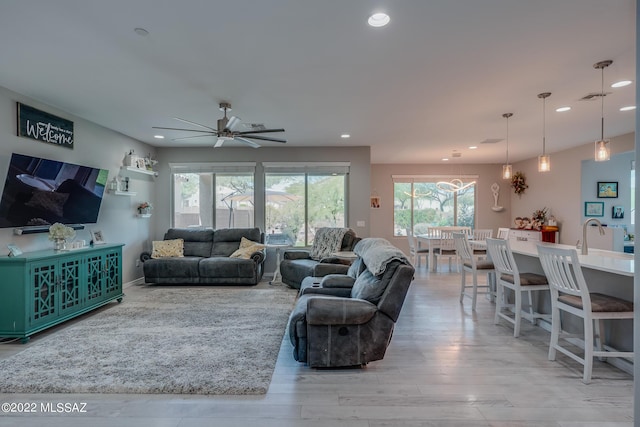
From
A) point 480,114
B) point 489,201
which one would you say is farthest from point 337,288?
point 489,201

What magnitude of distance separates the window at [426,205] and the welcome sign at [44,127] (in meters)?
7.08

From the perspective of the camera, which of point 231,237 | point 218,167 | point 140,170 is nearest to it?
point 140,170

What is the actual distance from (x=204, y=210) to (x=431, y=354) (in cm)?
516

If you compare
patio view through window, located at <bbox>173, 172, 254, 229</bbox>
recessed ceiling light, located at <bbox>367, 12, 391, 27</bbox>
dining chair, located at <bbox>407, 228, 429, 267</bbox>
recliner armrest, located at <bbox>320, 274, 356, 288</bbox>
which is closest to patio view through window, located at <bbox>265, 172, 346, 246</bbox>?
patio view through window, located at <bbox>173, 172, 254, 229</bbox>

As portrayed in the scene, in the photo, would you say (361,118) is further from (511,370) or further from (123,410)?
(123,410)

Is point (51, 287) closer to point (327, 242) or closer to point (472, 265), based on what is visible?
point (327, 242)

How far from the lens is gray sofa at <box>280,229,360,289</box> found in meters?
4.58

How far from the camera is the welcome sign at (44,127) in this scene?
3.59 meters

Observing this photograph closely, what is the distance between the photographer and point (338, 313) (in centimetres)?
249

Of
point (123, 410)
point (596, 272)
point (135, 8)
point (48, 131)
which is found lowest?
point (123, 410)

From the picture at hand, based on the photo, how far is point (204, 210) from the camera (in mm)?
6508

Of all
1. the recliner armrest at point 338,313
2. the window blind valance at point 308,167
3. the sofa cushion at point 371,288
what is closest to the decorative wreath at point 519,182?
the window blind valance at point 308,167

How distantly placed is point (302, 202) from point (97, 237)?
3510mm

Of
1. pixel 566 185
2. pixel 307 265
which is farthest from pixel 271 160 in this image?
pixel 566 185
